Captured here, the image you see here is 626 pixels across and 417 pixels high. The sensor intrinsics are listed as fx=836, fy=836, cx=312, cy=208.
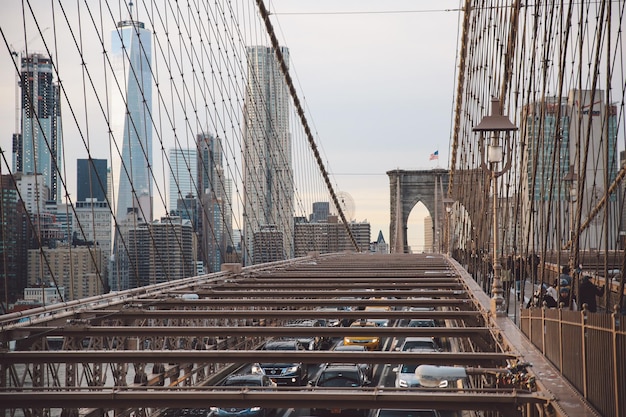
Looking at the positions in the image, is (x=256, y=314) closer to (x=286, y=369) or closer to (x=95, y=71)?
(x=286, y=369)

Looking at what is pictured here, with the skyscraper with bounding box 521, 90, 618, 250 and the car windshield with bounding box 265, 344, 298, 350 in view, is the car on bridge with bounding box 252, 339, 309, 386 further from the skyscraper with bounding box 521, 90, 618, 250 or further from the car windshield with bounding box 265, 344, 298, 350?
the skyscraper with bounding box 521, 90, 618, 250

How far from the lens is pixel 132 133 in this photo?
47.2 m

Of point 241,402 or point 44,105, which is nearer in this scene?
point 241,402

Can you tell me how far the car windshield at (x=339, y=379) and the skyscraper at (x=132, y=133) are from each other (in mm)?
5071

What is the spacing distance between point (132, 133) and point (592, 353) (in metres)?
43.7

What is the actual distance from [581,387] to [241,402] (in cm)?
254

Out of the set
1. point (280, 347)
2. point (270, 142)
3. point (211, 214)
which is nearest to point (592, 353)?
point (280, 347)

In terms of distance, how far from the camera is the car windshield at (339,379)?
697 inches

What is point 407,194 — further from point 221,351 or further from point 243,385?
point 221,351

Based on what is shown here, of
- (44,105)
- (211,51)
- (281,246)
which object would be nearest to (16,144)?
(44,105)

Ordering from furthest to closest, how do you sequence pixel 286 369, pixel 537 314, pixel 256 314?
pixel 286 369 < pixel 256 314 < pixel 537 314

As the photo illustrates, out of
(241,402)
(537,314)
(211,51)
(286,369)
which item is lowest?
(286,369)

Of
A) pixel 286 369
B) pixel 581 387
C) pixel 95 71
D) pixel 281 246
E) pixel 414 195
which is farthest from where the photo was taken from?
pixel 414 195

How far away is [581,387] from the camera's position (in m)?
5.69
